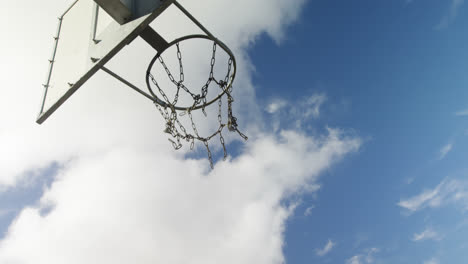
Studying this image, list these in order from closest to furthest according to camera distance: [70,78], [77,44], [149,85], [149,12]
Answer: [149,12] → [70,78] → [77,44] → [149,85]

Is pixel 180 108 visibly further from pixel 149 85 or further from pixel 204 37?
pixel 204 37

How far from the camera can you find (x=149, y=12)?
11.5 feet

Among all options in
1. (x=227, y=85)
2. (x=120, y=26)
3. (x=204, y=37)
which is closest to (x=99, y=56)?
(x=120, y=26)

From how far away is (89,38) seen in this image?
164 inches

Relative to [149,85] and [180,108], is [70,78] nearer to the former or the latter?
[149,85]

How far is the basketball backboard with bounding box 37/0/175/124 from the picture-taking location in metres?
3.62

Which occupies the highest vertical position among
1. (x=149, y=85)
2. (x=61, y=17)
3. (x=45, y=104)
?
(x=61, y=17)

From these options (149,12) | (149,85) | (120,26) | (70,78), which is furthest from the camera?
(149,85)

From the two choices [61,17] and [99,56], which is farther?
[61,17]

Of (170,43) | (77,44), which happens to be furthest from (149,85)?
(77,44)

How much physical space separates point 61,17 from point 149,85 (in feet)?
6.55

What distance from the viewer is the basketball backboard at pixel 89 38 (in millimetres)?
3625

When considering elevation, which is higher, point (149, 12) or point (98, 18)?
point (98, 18)

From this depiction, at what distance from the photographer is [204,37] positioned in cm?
441
